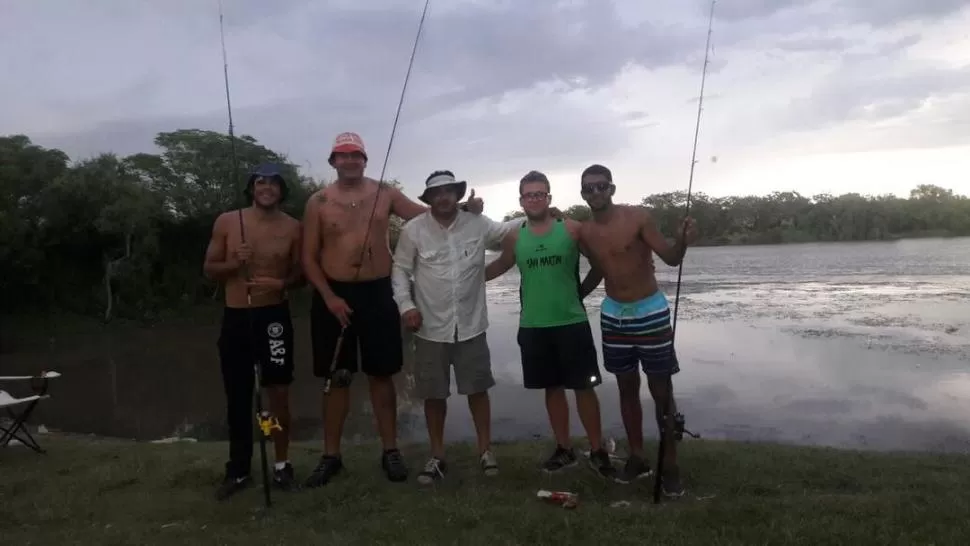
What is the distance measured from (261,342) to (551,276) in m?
2.16

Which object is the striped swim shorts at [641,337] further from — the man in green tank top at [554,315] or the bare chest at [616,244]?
the bare chest at [616,244]

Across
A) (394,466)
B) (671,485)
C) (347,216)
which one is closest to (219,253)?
(347,216)

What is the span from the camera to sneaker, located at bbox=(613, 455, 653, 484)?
511cm

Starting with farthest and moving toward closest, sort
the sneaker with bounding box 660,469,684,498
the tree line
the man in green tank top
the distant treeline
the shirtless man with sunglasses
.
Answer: the distant treeline, the tree line, the man in green tank top, the shirtless man with sunglasses, the sneaker with bounding box 660,469,684,498

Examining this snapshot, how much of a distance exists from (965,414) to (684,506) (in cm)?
783

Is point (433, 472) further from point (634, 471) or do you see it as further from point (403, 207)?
point (403, 207)

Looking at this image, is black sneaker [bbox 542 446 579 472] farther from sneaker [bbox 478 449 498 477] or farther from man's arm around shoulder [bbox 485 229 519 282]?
man's arm around shoulder [bbox 485 229 519 282]

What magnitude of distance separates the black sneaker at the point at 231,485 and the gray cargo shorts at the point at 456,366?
4.81ft

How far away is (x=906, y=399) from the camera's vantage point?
10.9 meters

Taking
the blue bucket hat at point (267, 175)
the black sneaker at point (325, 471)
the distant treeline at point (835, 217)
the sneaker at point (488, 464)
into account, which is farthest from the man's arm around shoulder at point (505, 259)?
the distant treeline at point (835, 217)

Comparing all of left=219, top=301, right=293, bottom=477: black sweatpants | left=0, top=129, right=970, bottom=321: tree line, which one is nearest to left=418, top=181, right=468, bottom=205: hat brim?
left=219, top=301, right=293, bottom=477: black sweatpants

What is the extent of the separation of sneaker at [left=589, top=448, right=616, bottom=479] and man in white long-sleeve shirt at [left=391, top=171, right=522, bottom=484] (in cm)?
73

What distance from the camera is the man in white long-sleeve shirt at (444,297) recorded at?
5152 mm

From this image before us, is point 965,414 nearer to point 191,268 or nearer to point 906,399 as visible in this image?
point 906,399
